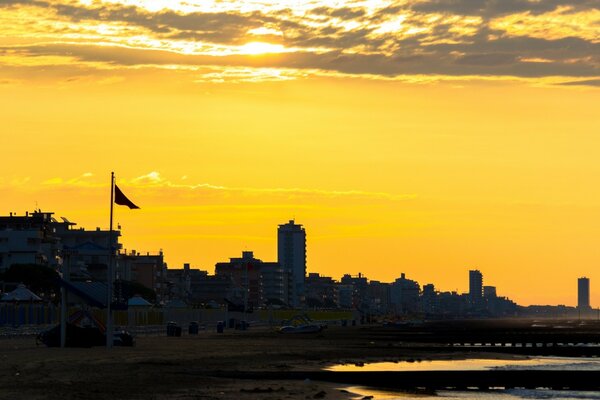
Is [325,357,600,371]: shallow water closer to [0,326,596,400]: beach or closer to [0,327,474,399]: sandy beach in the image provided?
[0,326,596,400]: beach

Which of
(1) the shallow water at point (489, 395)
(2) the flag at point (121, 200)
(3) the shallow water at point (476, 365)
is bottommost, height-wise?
(1) the shallow water at point (489, 395)

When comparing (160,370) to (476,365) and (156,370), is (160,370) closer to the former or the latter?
(156,370)

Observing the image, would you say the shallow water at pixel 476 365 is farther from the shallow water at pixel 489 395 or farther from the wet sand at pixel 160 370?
the shallow water at pixel 489 395

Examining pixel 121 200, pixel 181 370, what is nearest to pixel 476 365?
pixel 181 370

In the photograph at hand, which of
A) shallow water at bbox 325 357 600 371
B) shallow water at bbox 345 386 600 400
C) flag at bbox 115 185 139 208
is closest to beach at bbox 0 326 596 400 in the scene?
shallow water at bbox 325 357 600 371

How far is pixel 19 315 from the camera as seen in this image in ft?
439

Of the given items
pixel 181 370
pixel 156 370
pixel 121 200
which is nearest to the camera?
pixel 156 370

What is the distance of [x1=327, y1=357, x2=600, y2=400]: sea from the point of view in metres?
45.9

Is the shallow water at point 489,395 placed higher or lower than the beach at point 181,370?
lower

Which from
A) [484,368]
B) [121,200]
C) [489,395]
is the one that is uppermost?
[121,200]

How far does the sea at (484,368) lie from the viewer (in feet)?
151

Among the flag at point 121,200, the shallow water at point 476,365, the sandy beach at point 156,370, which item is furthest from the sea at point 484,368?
the flag at point 121,200

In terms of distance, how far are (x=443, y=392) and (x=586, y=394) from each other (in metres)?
5.72

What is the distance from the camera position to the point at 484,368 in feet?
213
